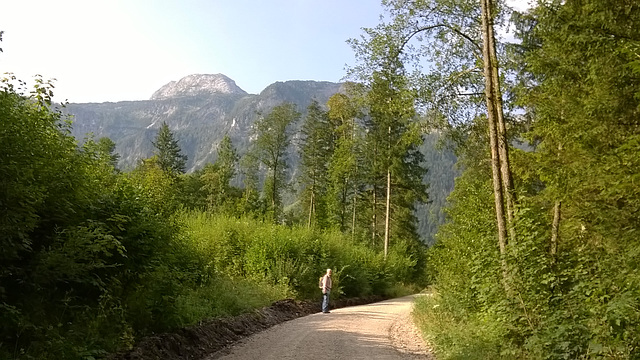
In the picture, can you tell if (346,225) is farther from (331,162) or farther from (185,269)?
(185,269)

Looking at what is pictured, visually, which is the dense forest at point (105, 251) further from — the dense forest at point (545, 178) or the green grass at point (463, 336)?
the green grass at point (463, 336)

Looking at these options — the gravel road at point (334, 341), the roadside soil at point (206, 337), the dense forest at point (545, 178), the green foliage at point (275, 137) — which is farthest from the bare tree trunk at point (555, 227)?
the green foliage at point (275, 137)

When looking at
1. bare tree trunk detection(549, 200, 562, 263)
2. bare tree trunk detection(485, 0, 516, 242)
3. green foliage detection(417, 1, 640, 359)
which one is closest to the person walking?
green foliage detection(417, 1, 640, 359)

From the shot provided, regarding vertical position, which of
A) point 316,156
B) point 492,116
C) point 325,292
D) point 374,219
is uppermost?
point 316,156

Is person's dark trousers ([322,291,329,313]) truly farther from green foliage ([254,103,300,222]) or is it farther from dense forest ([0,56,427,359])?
green foliage ([254,103,300,222])

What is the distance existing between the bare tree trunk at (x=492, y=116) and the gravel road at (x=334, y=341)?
129 inches

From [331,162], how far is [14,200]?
3747 centimetres

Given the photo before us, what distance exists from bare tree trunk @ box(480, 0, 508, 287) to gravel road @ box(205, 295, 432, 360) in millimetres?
3271

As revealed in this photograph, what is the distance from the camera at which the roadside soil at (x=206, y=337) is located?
26.8 ft

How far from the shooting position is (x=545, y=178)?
10.1 meters

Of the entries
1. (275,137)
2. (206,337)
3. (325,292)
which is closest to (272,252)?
(325,292)

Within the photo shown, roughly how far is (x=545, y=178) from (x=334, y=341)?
18.6 ft

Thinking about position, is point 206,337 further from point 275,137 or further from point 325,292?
point 275,137

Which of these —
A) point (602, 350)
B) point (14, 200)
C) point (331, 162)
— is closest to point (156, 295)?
point (14, 200)
